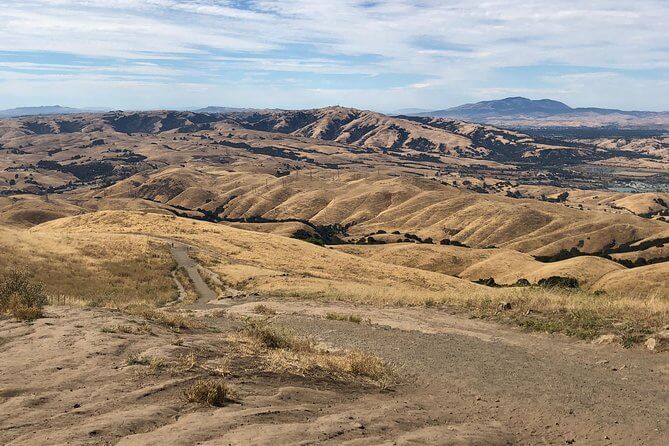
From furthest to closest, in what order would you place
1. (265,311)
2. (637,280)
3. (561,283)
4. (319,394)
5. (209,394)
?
(637,280) → (561,283) → (265,311) → (319,394) → (209,394)

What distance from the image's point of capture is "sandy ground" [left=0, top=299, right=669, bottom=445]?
28.3ft

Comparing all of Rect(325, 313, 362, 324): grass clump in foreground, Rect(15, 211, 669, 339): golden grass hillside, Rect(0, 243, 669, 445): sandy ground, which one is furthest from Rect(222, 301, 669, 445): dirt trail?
Rect(15, 211, 669, 339): golden grass hillside

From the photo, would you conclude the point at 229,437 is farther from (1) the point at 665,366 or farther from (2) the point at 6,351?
(1) the point at 665,366

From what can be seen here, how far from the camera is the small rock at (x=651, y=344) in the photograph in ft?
47.8

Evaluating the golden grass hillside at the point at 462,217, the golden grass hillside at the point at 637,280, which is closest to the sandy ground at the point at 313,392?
the golden grass hillside at the point at 637,280

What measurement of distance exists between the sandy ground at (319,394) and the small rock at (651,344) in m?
0.44

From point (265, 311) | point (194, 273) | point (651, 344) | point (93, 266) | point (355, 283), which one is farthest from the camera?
point (194, 273)

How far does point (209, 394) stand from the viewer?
959 cm

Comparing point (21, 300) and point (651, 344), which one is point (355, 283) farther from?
point (651, 344)

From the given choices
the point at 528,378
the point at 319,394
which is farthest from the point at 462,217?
the point at 319,394

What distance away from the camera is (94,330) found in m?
14.3

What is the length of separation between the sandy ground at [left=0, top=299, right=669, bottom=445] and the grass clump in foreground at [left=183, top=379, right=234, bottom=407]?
190 millimetres

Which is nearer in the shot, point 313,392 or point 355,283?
point 313,392

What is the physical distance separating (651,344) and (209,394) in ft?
41.3
